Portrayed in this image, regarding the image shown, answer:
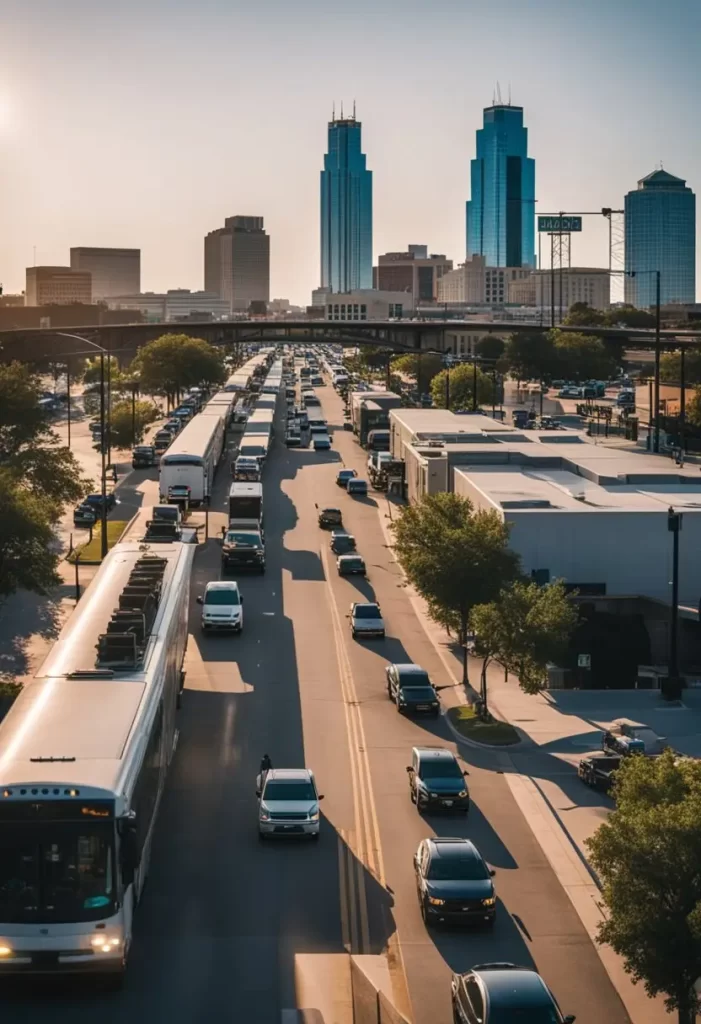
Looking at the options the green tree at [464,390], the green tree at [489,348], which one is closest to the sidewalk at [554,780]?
the green tree at [464,390]

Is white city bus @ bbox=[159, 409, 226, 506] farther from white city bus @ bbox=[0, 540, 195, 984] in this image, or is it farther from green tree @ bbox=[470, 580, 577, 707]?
white city bus @ bbox=[0, 540, 195, 984]

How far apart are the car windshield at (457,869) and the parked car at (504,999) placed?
411 centimetres

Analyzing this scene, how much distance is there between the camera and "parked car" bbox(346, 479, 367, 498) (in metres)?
81.2

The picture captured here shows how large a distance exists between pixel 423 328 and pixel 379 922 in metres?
174

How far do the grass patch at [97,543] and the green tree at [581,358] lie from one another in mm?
88471

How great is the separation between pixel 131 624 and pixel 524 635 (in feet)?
47.1

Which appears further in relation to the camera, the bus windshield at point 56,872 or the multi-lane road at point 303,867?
the multi-lane road at point 303,867

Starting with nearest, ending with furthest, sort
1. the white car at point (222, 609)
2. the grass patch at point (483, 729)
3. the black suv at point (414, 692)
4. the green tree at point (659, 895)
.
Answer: the green tree at point (659, 895), the grass patch at point (483, 729), the black suv at point (414, 692), the white car at point (222, 609)

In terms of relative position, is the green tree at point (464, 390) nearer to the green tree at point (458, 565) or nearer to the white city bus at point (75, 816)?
the green tree at point (458, 565)

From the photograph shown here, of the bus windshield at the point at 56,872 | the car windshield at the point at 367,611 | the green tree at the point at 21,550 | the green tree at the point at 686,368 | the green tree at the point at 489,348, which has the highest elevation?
the green tree at the point at 489,348

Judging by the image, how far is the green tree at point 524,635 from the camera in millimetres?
37469

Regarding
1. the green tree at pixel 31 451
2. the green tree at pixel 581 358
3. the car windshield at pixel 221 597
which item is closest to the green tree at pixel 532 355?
the green tree at pixel 581 358

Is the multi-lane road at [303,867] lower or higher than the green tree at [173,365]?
lower

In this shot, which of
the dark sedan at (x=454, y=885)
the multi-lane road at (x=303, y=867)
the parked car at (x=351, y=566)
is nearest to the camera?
the multi-lane road at (x=303, y=867)
